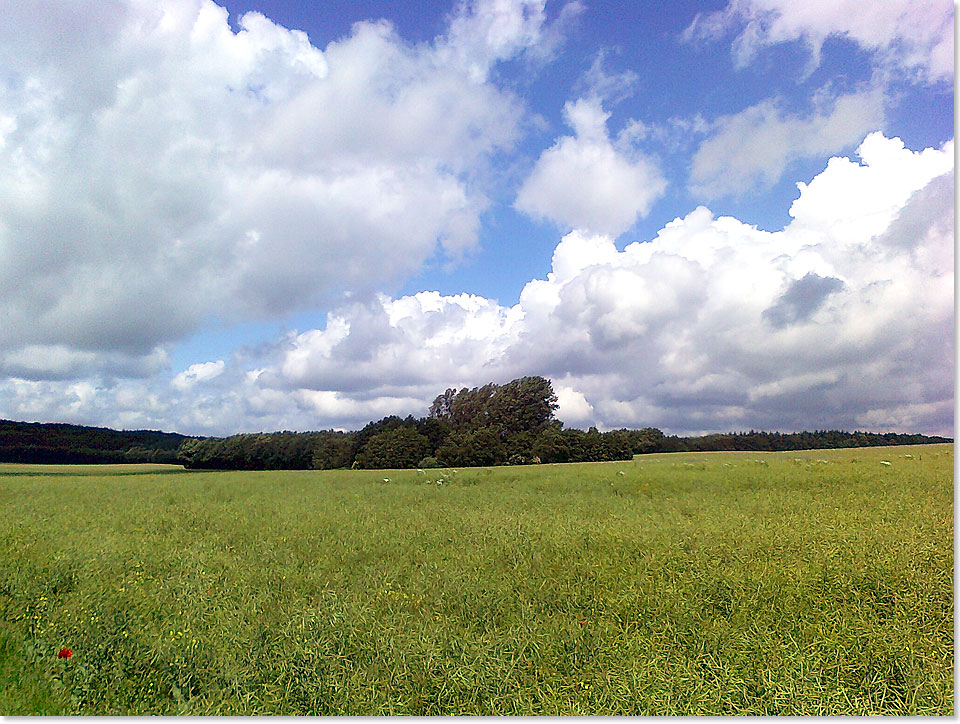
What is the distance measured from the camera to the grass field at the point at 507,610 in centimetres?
407

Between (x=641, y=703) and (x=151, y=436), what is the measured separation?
1980cm

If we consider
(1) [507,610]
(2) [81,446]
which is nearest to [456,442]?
(2) [81,446]

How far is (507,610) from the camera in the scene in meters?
4.92

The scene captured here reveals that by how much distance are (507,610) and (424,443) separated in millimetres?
19555

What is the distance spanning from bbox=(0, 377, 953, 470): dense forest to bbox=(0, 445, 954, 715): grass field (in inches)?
255

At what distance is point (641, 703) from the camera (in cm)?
398

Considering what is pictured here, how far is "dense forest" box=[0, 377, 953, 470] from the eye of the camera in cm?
1661

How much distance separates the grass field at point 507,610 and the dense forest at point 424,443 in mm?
6469

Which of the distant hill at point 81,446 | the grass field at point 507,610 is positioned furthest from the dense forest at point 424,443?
the grass field at point 507,610

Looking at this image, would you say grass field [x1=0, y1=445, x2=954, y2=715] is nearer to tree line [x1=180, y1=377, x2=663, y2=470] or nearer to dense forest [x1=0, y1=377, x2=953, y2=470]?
dense forest [x1=0, y1=377, x2=953, y2=470]

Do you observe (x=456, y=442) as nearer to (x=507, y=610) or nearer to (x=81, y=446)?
(x=81, y=446)

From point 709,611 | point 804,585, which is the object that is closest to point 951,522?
point 804,585

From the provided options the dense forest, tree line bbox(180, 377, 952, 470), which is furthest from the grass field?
tree line bbox(180, 377, 952, 470)

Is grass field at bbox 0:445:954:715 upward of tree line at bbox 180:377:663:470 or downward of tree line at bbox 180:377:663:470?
downward
